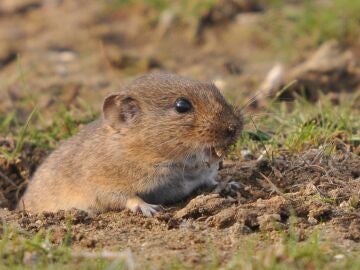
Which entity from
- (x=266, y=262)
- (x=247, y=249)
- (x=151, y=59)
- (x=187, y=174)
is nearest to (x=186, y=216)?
(x=187, y=174)

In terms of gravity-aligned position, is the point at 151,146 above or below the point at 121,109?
below

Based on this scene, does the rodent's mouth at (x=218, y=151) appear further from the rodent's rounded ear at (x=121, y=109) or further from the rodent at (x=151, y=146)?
the rodent's rounded ear at (x=121, y=109)

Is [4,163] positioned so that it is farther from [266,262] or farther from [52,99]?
[266,262]

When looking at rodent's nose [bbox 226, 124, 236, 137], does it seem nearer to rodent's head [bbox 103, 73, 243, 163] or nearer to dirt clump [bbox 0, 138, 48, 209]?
rodent's head [bbox 103, 73, 243, 163]

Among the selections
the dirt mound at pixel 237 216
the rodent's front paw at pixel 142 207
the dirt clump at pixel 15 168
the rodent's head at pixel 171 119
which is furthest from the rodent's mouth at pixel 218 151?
the dirt clump at pixel 15 168

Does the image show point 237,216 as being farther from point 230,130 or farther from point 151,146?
point 151,146

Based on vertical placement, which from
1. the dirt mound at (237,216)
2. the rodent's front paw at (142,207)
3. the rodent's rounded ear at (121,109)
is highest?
the rodent's rounded ear at (121,109)

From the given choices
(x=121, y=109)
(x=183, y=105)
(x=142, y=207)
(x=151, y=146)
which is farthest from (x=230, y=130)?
(x=121, y=109)
